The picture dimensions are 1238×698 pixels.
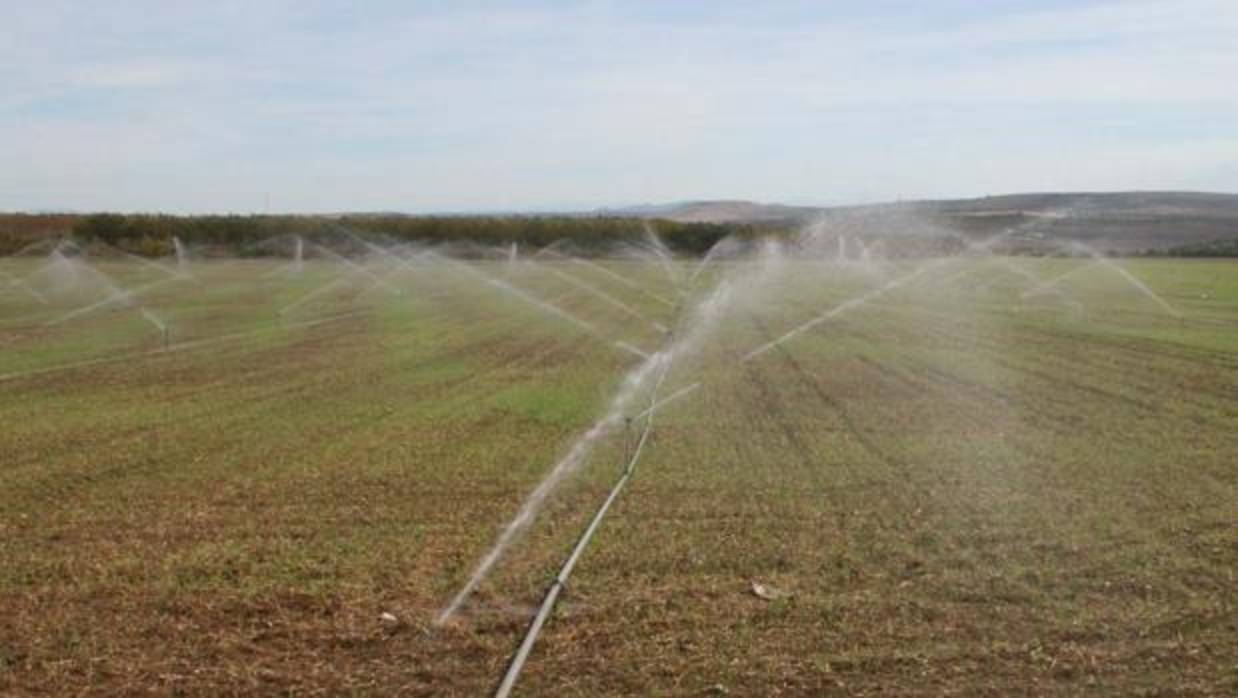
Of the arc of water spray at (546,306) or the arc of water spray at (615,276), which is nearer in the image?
the arc of water spray at (546,306)

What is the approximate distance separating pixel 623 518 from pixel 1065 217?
307ft

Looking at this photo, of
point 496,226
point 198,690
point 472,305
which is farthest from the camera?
point 496,226

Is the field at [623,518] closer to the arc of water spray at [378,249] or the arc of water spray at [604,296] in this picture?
the arc of water spray at [604,296]

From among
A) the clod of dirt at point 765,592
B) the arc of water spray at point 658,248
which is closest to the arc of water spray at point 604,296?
the arc of water spray at point 658,248

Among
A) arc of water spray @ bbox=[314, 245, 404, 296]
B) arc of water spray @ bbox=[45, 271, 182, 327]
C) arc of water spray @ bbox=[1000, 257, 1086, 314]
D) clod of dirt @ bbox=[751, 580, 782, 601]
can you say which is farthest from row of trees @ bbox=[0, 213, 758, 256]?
clod of dirt @ bbox=[751, 580, 782, 601]

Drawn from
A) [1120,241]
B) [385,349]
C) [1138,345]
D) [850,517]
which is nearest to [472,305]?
[385,349]

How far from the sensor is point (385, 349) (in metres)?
27.6

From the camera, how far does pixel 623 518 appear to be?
11172 mm

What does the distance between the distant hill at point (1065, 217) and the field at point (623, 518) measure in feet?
185

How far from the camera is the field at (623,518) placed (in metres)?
7.66

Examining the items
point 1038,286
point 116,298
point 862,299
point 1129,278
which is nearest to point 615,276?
point 862,299

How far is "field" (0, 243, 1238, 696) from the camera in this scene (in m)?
7.66

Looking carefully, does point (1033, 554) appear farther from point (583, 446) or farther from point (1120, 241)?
point (1120, 241)

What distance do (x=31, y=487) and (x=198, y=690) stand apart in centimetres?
647
